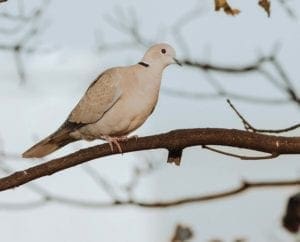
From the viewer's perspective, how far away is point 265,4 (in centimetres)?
151

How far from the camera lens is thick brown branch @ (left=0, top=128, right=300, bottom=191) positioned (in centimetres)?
142

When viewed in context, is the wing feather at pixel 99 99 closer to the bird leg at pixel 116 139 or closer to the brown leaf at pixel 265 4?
the bird leg at pixel 116 139

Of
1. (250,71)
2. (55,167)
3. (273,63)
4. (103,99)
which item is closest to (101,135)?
(103,99)

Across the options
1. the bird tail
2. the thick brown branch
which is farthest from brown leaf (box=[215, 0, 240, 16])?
the bird tail

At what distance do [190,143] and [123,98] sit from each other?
566 mm

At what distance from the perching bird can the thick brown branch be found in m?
0.36

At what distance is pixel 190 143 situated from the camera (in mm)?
1449

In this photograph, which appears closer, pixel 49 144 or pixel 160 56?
pixel 160 56

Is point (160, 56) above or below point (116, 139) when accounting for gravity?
above

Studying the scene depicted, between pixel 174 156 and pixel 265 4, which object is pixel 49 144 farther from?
pixel 265 4

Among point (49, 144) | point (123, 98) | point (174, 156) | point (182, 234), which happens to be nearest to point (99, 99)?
point (123, 98)

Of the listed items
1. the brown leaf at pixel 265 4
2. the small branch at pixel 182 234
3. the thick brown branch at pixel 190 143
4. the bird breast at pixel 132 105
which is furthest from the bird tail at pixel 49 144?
the brown leaf at pixel 265 4

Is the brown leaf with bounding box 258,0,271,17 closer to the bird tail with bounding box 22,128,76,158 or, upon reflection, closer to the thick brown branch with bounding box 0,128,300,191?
the thick brown branch with bounding box 0,128,300,191

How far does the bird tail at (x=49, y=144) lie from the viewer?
2.17 meters
